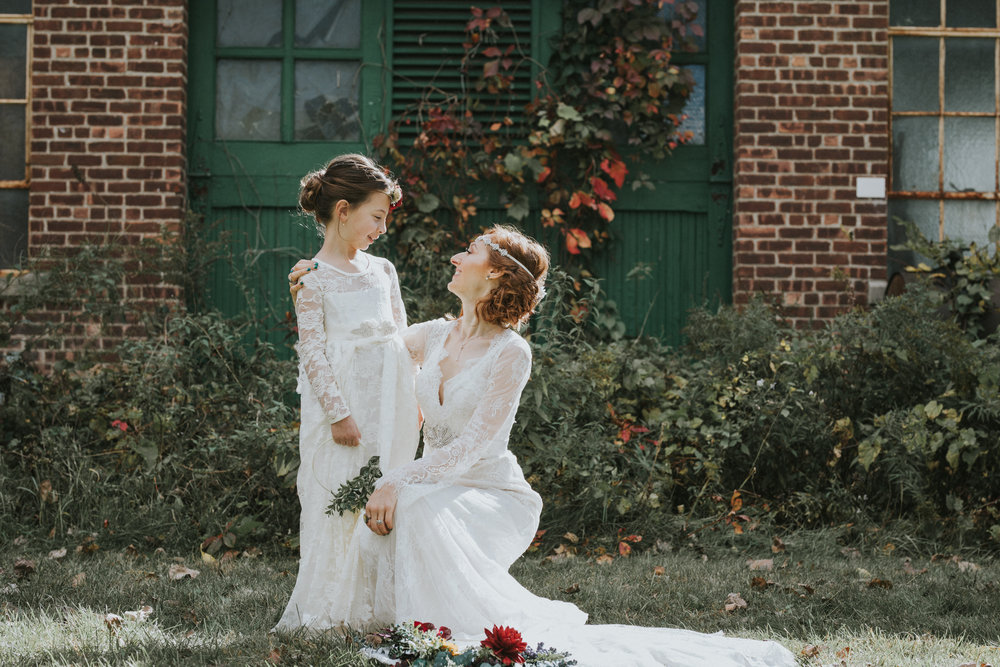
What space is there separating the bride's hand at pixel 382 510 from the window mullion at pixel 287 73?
165 inches

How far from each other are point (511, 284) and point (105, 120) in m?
4.32

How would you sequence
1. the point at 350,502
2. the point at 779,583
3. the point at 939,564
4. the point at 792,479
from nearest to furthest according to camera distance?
the point at 350,502, the point at 779,583, the point at 939,564, the point at 792,479

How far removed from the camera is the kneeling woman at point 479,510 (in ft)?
10.3

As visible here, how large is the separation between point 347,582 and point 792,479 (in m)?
3.08

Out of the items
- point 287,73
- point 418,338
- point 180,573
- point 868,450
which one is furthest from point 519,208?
point 180,573

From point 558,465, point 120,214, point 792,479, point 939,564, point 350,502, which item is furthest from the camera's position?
point 120,214

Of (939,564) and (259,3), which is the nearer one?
(939,564)

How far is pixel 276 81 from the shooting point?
6.95 metres

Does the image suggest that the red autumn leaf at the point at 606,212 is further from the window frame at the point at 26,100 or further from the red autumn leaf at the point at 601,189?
the window frame at the point at 26,100

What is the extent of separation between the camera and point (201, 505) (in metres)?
5.33

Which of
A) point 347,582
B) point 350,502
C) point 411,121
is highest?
point 411,121

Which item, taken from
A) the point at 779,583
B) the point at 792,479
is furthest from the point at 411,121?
the point at 779,583

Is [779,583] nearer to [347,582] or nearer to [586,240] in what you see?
[347,582]

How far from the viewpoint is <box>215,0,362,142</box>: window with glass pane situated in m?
6.93
